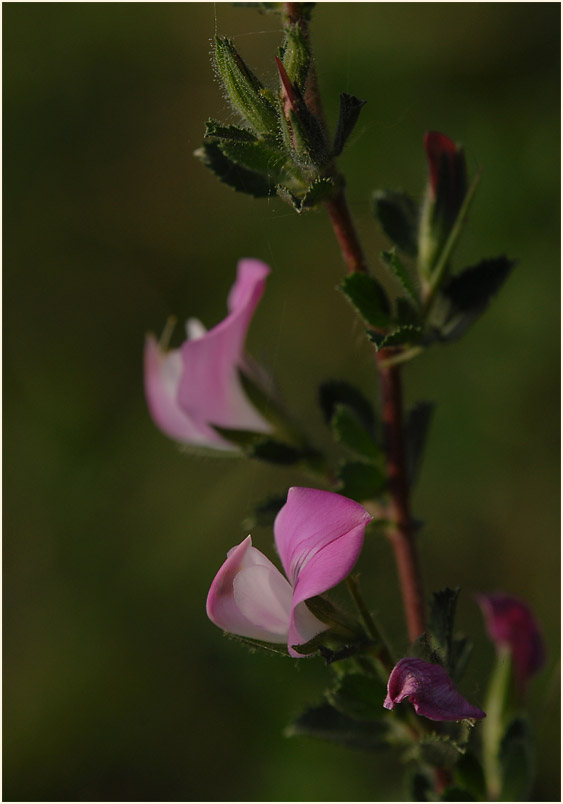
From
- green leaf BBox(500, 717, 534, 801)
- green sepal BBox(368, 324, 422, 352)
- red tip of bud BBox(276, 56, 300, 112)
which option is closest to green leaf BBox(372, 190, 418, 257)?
green sepal BBox(368, 324, 422, 352)

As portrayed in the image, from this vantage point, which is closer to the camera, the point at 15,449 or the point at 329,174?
the point at 329,174

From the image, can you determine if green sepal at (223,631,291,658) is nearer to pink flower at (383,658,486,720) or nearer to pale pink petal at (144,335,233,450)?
pink flower at (383,658,486,720)

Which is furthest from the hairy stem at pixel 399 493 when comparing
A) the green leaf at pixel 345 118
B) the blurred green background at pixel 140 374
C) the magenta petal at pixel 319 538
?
the blurred green background at pixel 140 374

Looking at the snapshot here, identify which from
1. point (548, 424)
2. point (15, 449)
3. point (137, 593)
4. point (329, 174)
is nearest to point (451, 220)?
point (329, 174)

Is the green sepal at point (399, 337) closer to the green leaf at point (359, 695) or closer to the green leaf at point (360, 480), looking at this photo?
the green leaf at point (360, 480)

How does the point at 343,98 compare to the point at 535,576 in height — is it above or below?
above

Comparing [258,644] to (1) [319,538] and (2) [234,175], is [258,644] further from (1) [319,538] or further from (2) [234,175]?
(2) [234,175]

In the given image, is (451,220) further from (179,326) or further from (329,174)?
(179,326)
